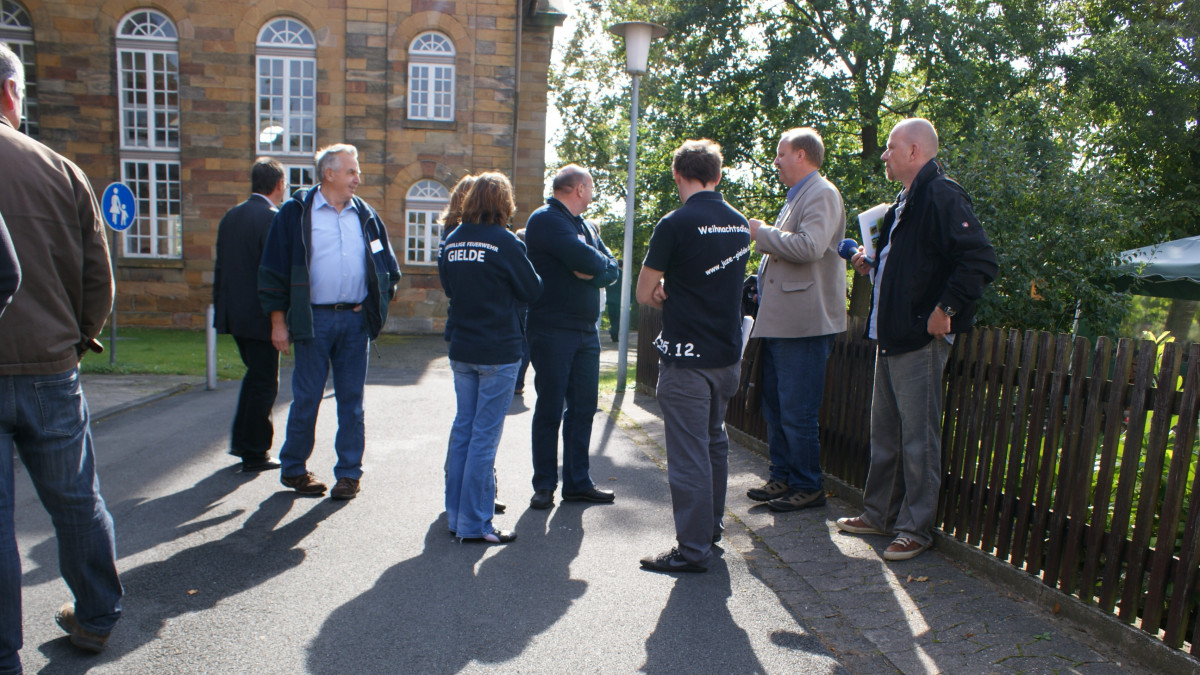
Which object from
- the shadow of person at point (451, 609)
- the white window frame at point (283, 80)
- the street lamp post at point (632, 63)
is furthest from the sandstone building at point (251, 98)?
the shadow of person at point (451, 609)

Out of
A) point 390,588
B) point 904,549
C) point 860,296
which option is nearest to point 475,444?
point 390,588

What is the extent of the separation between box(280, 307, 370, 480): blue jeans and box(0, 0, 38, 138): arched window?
18556 millimetres

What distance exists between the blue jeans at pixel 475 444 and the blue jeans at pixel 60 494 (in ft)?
5.74

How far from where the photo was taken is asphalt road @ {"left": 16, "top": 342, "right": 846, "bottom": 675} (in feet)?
10.6

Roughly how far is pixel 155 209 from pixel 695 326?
19.6 m

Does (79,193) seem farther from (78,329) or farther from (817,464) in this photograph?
(817,464)

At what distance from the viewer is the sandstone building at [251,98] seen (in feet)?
64.5

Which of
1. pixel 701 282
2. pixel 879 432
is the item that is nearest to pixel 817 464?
pixel 879 432

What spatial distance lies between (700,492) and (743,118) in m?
16.4

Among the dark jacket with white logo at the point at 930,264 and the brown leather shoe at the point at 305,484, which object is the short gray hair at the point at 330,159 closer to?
the brown leather shoe at the point at 305,484

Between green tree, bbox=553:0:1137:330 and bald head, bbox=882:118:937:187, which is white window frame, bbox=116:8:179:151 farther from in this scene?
bald head, bbox=882:118:937:187

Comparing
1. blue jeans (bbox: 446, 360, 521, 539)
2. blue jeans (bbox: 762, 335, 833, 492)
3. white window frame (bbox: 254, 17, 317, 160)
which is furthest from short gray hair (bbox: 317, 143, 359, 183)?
white window frame (bbox: 254, 17, 317, 160)

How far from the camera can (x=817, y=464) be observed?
5.38 metres

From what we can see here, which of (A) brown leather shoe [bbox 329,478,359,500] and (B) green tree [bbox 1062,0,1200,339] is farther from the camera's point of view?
(B) green tree [bbox 1062,0,1200,339]
